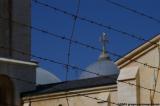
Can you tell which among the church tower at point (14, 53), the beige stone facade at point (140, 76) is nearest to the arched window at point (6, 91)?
the church tower at point (14, 53)

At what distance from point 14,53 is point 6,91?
66.4 inches

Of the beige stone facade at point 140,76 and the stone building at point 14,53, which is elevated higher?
the stone building at point 14,53

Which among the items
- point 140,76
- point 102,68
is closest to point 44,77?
point 102,68

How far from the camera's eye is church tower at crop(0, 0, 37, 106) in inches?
1223

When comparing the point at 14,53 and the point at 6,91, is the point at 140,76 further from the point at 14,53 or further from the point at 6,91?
the point at 6,91

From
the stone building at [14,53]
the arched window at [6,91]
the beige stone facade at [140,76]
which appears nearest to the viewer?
the beige stone facade at [140,76]

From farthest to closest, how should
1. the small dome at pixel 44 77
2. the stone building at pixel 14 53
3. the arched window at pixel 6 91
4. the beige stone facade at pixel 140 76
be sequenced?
the small dome at pixel 44 77 < the arched window at pixel 6 91 < the stone building at pixel 14 53 < the beige stone facade at pixel 140 76

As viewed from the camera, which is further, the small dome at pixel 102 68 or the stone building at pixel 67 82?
the small dome at pixel 102 68

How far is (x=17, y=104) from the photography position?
3119cm

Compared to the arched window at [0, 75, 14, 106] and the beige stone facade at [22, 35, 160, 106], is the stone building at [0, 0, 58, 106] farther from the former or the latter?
the beige stone facade at [22, 35, 160, 106]

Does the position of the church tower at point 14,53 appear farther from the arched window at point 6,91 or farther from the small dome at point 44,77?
the small dome at point 44,77

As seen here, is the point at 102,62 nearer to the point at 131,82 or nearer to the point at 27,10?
the point at 27,10

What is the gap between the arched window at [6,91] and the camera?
3130 cm

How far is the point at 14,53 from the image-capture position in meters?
31.5
